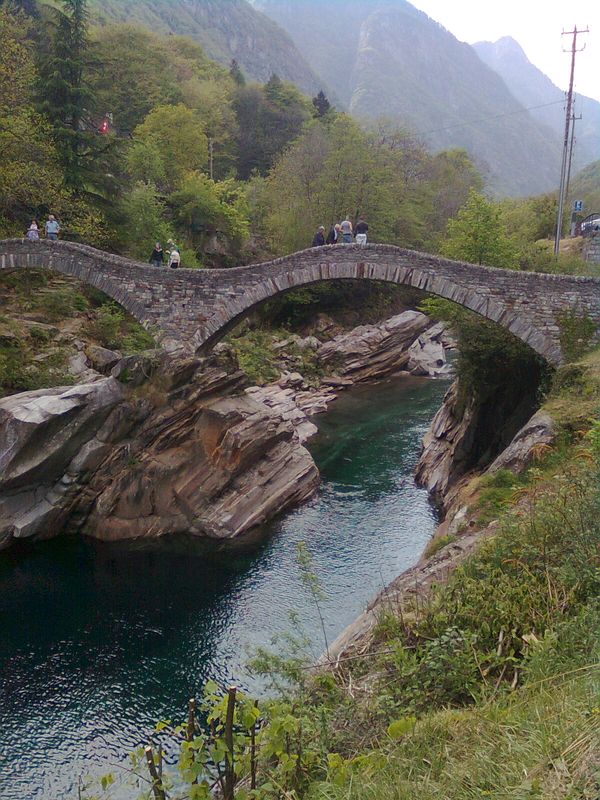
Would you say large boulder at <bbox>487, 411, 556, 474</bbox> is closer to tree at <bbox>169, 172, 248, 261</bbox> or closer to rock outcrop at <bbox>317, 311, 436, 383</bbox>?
rock outcrop at <bbox>317, 311, 436, 383</bbox>

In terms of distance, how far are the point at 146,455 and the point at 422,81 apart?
14707 cm

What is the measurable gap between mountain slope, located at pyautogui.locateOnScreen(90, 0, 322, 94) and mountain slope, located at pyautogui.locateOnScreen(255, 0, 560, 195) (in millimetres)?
13847

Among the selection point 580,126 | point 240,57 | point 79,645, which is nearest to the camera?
point 79,645

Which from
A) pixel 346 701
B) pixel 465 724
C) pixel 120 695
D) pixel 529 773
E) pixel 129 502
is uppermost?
pixel 529 773

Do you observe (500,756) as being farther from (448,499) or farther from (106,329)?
(106,329)

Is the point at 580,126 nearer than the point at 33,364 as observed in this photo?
No

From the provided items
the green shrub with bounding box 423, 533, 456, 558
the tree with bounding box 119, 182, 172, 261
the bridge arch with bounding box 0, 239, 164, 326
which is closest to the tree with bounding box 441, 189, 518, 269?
the bridge arch with bounding box 0, 239, 164, 326

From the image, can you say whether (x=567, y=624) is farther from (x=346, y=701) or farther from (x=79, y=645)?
(x=79, y=645)

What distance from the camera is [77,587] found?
13.5 metres

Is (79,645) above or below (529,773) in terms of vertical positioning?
below

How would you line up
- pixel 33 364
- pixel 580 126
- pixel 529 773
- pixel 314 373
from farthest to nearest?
pixel 580 126, pixel 314 373, pixel 33 364, pixel 529 773

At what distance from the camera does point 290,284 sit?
60.5ft

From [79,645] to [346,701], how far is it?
26.9 ft

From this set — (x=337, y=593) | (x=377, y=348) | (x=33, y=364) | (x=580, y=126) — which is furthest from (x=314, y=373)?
(x=580, y=126)
